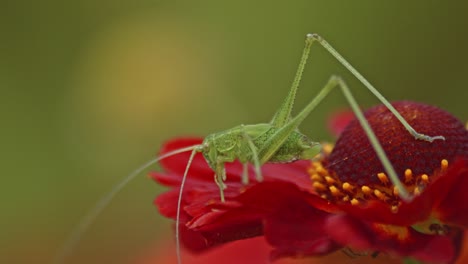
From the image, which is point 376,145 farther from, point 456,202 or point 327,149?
point 327,149

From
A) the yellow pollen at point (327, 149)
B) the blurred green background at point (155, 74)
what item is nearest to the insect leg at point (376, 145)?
the yellow pollen at point (327, 149)

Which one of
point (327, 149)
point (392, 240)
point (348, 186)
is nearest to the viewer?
point (392, 240)

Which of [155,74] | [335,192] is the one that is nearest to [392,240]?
[335,192]

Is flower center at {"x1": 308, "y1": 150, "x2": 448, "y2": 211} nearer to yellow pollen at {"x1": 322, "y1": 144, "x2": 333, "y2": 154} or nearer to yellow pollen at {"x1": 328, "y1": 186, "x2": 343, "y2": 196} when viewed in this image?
yellow pollen at {"x1": 328, "y1": 186, "x2": 343, "y2": 196}

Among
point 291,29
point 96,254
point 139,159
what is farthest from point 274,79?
point 96,254

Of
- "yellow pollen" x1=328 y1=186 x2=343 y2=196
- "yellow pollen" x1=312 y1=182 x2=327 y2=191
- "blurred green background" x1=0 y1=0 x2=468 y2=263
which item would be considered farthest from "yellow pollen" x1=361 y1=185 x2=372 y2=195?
"blurred green background" x1=0 y1=0 x2=468 y2=263

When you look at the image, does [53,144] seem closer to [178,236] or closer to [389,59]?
[389,59]

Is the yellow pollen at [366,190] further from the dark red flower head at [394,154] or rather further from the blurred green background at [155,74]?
the blurred green background at [155,74]
